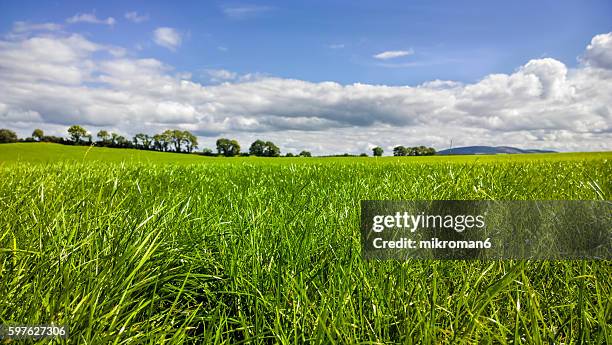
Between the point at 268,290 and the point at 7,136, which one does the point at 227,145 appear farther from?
the point at 268,290

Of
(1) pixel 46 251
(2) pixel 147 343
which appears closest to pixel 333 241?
(2) pixel 147 343

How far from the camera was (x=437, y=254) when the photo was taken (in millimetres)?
2381

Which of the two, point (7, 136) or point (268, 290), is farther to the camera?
point (7, 136)

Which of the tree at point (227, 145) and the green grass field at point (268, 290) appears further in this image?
the tree at point (227, 145)

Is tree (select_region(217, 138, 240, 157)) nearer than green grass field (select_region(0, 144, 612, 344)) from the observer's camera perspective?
No

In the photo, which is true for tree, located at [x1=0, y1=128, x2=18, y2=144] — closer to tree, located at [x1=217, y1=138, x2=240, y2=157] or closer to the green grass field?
tree, located at [x1=217, y1=138, x2=240, y2=157]

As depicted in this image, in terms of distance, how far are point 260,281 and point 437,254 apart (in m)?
1.22

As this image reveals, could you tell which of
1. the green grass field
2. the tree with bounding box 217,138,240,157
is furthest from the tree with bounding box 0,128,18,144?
the green grass field

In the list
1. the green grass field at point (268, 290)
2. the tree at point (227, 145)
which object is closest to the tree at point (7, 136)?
the tree at point (227, 145)

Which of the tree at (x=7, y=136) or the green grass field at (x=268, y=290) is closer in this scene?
the green grass field at (x=268, y=290)

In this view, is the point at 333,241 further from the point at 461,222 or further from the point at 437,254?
the point at 461,222

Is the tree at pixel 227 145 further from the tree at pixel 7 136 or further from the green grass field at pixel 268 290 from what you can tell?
the green grass field at pixel 268 290

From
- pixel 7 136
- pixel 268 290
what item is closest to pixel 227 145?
pixel 7 136

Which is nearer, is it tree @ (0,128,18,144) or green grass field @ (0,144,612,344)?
green grass field @ (0,144,612,344)
